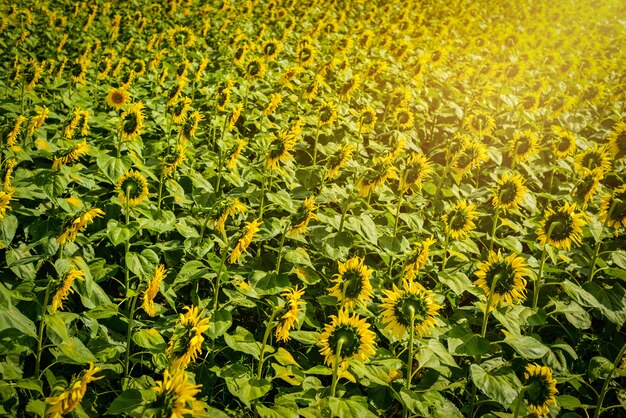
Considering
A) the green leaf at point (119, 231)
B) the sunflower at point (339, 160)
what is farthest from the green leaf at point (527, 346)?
the green leaf at point (119, 231)

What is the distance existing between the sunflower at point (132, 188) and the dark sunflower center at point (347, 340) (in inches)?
57.5

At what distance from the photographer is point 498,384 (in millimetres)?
2209

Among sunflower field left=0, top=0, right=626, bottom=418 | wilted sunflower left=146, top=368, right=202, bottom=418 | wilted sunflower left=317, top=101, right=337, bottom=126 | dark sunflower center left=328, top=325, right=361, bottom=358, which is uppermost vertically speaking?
wilted sunflower left=317, top=101, right=337, bottom=126

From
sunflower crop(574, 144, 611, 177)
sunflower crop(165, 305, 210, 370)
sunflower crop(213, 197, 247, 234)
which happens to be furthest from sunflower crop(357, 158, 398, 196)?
sunflower crop(574, 144, 611, 177)

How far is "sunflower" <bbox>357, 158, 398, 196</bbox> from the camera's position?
10.6 feet

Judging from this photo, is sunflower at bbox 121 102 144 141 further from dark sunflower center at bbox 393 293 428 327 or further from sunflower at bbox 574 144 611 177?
sunflower at bbox 574 144 611 177

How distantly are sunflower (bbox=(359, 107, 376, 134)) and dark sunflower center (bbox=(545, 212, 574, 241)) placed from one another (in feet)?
6.45

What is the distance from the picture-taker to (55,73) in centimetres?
491

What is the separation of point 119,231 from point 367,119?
2.53 meters

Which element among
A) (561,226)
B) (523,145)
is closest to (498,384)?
(561,226)

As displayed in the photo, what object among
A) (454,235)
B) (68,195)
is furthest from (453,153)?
(68,195)

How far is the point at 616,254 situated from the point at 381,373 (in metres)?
1.91

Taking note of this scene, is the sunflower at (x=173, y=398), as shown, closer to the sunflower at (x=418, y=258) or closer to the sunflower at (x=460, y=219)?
the sunflower at (x=418, y=258)

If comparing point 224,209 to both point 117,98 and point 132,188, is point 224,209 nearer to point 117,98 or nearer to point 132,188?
point 132,188
